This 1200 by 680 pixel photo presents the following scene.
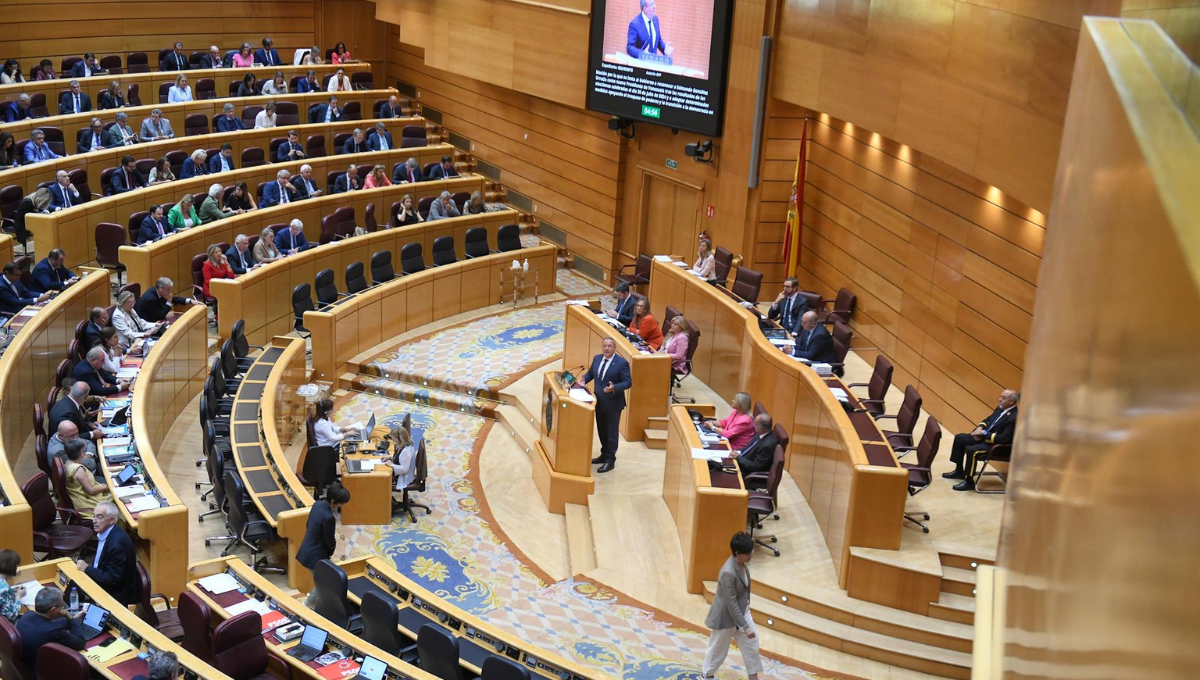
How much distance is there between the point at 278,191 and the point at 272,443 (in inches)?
224

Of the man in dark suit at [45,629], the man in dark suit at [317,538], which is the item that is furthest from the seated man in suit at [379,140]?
the man in dark suit at [45,629]

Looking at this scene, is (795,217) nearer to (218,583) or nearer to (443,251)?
(443,251)

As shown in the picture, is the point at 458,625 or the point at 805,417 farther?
the point at 805,417

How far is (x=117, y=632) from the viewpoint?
582 centimetres

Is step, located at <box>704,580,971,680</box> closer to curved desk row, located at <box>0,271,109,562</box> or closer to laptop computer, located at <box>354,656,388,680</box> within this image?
laptop computer, located at <box>354,656,388,680</box>

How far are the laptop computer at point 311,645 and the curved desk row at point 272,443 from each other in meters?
1.90

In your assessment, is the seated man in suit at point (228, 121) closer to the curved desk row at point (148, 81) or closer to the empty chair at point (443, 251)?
the curved desk row at point (148, 81)

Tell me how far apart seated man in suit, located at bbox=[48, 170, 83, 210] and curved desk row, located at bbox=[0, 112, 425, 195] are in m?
0.58

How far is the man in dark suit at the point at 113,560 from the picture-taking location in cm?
650

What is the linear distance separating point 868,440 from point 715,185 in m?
6.01

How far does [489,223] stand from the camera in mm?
15141

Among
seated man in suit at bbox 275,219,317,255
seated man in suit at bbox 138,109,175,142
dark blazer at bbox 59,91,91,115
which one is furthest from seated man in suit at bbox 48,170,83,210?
dark blazer at bbox 59,91,91,115

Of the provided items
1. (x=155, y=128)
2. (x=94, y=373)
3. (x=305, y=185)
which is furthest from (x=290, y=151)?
(x=94, y=373)

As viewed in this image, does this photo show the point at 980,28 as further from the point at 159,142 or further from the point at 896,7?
the point at 159,142
